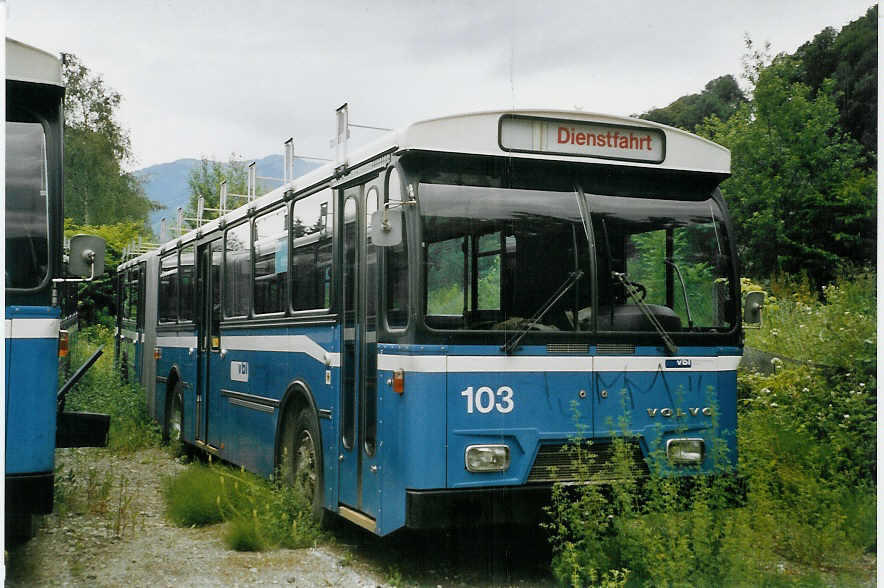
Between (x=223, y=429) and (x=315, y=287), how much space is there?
3.60m

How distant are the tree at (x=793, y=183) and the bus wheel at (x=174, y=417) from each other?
922 cm

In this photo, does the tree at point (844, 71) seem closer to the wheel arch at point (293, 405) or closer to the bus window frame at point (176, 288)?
the wheel arch at point (293, 405)

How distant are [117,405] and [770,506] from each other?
10901 millimetres

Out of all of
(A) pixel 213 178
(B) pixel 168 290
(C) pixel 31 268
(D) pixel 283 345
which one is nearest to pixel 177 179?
(A) pixel 213 178

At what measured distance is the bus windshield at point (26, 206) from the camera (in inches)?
247

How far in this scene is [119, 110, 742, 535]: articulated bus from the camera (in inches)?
256

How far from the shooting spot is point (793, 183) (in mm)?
17141

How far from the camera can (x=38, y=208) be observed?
6.35 m

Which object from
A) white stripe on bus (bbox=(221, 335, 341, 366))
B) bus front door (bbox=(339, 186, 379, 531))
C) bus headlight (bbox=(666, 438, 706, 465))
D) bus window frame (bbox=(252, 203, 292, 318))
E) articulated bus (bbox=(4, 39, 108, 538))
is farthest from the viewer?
bus window frame (bbox=(252, 203, 292, 318))

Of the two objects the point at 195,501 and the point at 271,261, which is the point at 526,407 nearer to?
the point at 195,501

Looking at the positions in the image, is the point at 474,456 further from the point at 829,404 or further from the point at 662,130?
the point at 829,404

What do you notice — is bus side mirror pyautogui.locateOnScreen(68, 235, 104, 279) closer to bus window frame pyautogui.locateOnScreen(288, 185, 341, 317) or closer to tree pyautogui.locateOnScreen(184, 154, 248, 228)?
bus window frame pyautogui.locateOnScreen(288, 185, 341, 317)

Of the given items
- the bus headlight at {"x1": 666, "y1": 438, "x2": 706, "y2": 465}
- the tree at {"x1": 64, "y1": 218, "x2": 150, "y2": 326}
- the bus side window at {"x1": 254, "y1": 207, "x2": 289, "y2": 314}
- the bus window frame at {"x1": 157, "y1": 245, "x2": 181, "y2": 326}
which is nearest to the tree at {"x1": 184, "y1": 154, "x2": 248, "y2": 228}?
the tree at {"x1": 64, "y1": 218, "x2": 150, "y2": 326}

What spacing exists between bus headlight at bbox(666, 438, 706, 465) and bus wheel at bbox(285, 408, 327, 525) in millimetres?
2803
